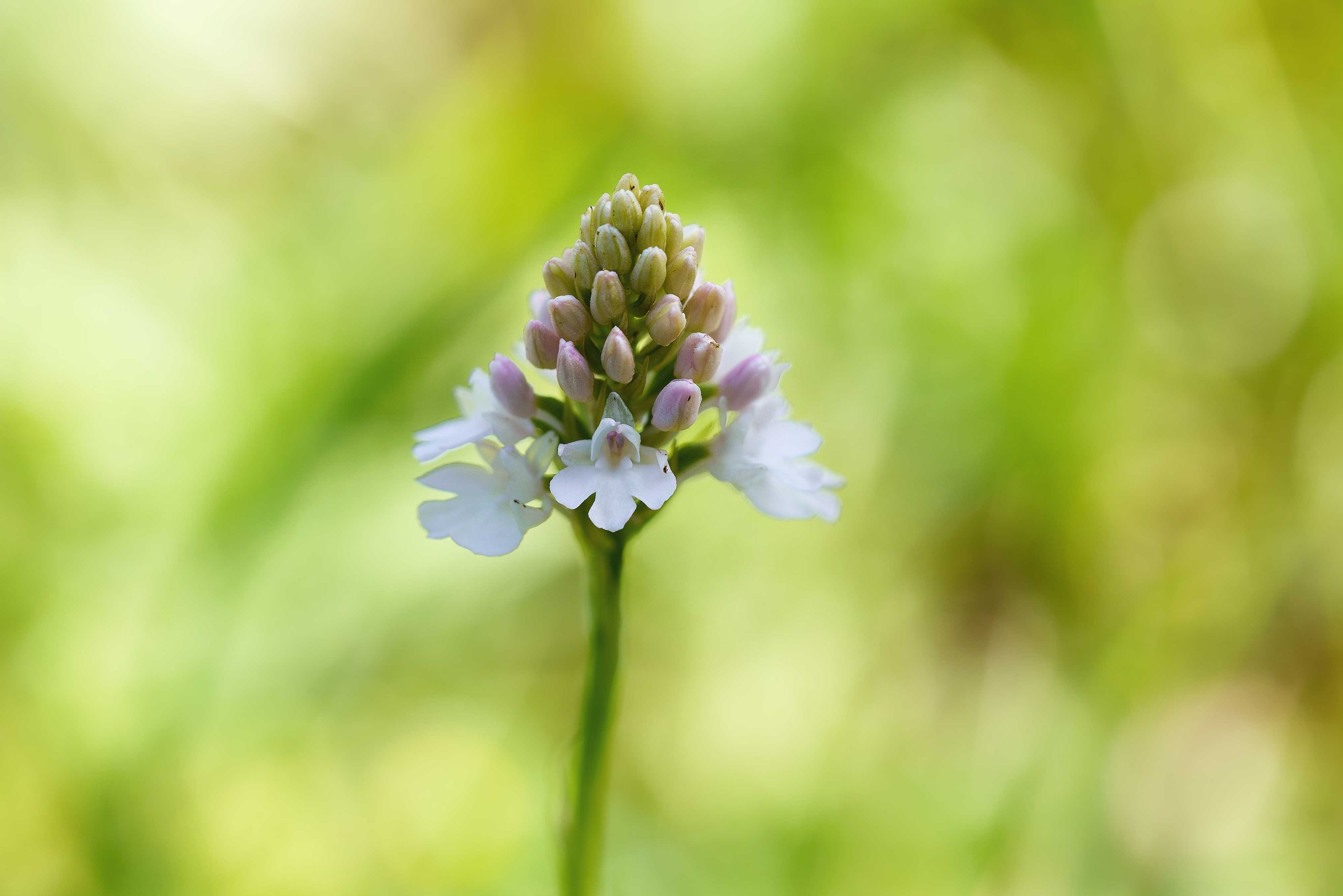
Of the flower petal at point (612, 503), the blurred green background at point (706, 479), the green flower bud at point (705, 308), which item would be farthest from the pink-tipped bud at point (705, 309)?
the blurred green background at point (706, 479)

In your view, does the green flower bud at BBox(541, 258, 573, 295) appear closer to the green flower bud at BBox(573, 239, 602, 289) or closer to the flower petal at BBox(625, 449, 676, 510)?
the green flower bud at BBox(573, 239, 602, 289)

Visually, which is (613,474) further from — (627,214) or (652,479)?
(627,214)

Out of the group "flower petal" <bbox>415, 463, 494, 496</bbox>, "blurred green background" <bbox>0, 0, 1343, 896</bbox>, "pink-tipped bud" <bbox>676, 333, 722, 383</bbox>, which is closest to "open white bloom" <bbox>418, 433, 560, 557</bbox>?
"flower petal" <bbox>415, 463, 494, 496</bbox>

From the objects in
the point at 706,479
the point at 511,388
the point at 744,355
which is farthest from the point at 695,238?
the point at 706,479

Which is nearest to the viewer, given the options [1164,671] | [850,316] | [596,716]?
[596,716]

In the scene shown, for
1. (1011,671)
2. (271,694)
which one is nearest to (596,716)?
(271,694)

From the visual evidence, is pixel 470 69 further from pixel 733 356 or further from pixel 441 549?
pixel 733 356
